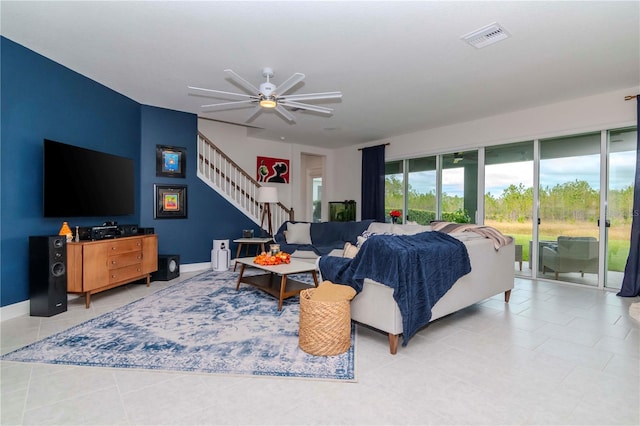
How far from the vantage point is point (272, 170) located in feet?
24.8

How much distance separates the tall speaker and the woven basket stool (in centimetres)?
265

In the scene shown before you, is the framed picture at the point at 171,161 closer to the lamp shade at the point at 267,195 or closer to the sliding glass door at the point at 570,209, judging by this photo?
the lamp shade at the point at 267,195

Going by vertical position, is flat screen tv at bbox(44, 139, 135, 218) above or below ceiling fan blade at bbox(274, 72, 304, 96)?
below

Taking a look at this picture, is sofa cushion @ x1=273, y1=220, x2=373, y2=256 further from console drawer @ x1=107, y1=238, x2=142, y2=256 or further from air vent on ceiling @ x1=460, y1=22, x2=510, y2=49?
air vent on ceiling @ x1=460, y1=22, x2=510, y2=49

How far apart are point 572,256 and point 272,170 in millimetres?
5861

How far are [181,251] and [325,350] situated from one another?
3891 mm

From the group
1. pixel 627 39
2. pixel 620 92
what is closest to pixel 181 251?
pixel 627 39

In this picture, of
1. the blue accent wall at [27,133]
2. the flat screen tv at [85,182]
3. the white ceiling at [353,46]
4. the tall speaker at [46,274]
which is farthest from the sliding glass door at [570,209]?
the blue accent wall at [27,133]

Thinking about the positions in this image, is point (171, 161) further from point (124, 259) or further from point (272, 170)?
point (272, 170)

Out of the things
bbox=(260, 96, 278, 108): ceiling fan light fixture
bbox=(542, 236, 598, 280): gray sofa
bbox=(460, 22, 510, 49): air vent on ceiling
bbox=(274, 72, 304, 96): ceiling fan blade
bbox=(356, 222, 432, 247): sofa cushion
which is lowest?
bbox=(542, 236, 598, 280): gray sofa

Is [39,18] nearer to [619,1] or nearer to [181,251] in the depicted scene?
[181,251]

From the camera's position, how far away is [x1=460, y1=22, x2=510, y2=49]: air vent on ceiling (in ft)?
9.14

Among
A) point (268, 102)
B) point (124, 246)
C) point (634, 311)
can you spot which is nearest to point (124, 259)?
point (124, 246)

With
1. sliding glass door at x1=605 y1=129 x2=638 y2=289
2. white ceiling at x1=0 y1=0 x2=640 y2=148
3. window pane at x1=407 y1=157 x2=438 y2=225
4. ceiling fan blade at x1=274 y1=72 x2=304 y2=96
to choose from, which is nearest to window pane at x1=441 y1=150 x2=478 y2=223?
window pane at x1=407 y1=157 x2=438 y2=225
